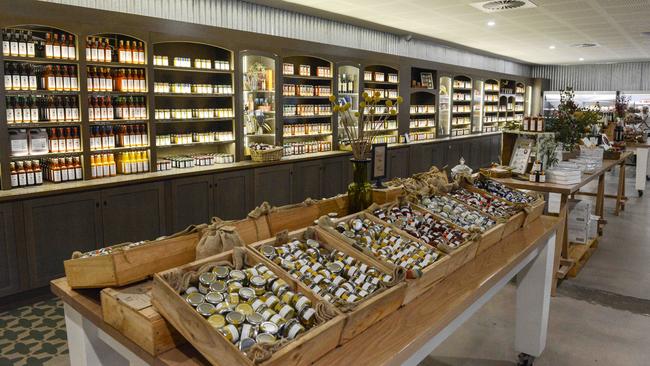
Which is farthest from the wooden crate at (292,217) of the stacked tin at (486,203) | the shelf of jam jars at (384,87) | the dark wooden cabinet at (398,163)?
the shelf of jam jars at (384,87)

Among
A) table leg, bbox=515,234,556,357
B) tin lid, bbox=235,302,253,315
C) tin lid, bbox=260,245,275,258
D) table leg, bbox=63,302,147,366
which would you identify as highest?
tin lid, bbox=260,245,275,258

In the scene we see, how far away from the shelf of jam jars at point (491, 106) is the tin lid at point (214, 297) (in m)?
12.7

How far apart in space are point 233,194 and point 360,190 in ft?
11.5

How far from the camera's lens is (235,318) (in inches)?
60.2

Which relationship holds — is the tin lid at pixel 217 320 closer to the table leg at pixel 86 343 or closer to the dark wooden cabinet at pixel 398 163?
the table leg at pixel 86 343

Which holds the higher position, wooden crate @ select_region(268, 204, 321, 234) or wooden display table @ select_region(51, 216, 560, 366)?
wooden crate @ select_region(268, 204, 321, 234)

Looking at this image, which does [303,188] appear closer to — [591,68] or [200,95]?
[200,95]

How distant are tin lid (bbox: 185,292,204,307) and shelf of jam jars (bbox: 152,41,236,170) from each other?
4.33 meters

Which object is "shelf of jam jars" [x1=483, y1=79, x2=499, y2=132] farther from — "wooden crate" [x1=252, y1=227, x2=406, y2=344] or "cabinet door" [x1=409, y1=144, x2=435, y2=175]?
"wooden crate" [x1=252, y1=227, x2=406, y2=344]

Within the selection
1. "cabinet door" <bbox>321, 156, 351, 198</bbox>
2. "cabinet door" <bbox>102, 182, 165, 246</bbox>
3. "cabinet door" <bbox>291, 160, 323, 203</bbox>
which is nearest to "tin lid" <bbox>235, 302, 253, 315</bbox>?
"cabinet door" <bbox>102, 182, 165, 246</bbox>

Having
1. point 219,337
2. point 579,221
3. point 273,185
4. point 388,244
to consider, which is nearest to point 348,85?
point 273,185

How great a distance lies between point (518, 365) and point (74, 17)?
4.74 meters

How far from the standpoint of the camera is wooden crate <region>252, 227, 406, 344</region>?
164cm

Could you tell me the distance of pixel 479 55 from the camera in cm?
1320
